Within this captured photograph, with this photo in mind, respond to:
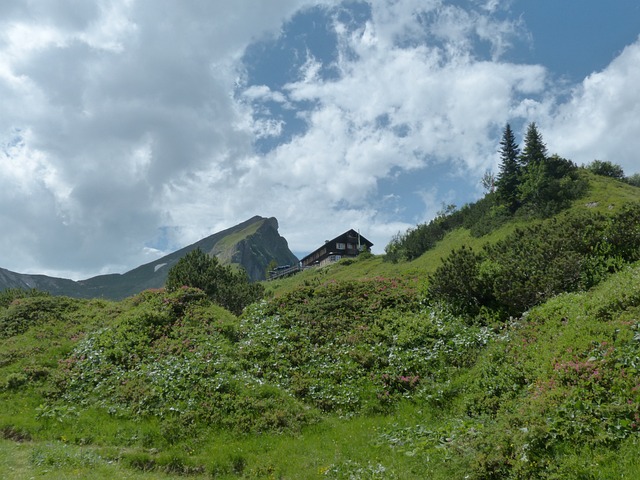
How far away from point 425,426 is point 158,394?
10.7m

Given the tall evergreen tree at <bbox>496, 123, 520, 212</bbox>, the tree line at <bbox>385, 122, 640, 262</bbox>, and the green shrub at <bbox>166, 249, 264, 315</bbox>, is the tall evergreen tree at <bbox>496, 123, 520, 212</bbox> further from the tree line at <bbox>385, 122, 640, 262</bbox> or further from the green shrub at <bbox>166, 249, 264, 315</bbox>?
the green shrub at <bbox>166, 249, 264, 315</bbox>

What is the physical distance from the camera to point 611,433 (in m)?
9.12

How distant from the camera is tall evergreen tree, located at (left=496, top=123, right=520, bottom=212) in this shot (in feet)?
210

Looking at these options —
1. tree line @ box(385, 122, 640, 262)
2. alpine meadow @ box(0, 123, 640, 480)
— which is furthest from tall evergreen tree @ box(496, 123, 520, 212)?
alpine meadow @ box(0, 123, 640, 480)

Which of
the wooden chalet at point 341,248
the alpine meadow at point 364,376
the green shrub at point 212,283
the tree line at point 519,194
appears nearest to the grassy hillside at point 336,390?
the alpine meadow at point 364,376

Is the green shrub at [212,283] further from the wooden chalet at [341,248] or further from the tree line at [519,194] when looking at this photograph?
the wooden chalet at [341,248]

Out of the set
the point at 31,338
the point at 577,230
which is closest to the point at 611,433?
the point at 577,230

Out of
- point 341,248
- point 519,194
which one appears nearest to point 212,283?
point 519,194

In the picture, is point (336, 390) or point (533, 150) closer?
point (336, 390)

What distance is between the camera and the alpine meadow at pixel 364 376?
10.5m

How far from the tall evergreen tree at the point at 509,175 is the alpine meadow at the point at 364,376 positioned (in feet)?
144

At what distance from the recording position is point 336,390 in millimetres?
16750

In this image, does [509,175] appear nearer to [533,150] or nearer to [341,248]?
[533,150]

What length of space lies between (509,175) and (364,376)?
197ft
